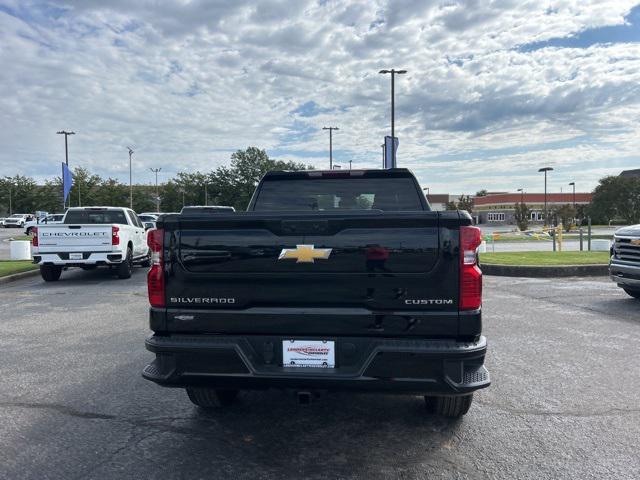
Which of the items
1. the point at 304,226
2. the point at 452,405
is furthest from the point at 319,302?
the point at 452,405

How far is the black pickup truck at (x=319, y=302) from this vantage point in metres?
3.03

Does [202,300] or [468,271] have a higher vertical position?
[468,271]

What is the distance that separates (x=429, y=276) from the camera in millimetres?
3033

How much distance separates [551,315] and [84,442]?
22.4 feet

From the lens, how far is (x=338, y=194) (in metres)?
4.86

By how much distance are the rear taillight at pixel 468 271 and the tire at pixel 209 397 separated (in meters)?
2.07

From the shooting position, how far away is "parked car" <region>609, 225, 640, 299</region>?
8.40m

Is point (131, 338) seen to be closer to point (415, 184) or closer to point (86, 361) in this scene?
point (86, 361)

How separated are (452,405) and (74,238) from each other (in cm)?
1098

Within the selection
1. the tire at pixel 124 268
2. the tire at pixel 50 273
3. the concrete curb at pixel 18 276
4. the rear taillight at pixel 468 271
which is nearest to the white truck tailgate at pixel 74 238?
the tire at pixel 50 273

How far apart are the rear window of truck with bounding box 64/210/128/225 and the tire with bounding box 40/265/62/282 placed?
1.70m

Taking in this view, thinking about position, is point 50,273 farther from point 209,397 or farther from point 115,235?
point 209,397

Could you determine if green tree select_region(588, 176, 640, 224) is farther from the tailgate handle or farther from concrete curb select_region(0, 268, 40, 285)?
the tailgate handle

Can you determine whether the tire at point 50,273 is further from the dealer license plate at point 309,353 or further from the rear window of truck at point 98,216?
the dealer license plate at point 309,353
